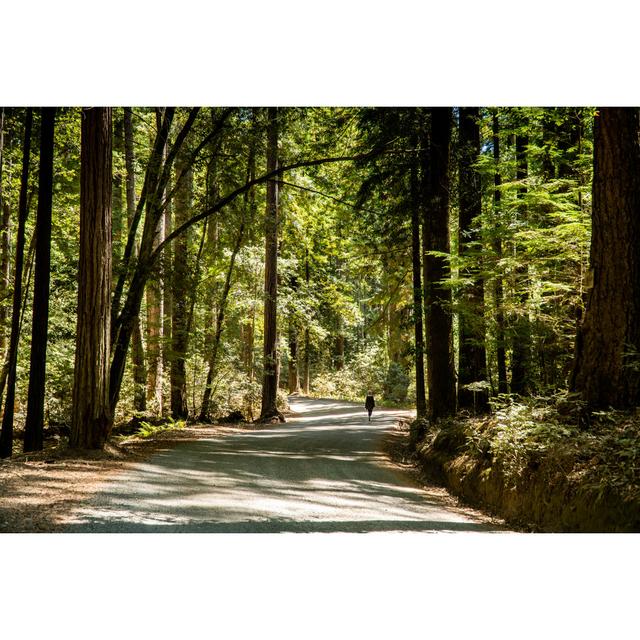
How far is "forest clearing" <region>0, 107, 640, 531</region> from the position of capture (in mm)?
5672

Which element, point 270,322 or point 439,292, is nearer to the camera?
point 439,292

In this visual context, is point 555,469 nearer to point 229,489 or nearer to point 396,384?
point 229,489

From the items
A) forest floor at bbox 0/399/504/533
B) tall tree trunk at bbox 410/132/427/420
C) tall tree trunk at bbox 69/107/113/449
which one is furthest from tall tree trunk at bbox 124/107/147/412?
tall tree trunk at bbox 410/132/427/420

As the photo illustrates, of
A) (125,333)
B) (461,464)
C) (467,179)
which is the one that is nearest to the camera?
(461,464)

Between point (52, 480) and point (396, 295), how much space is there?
12.2 metres

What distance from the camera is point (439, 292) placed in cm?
1073

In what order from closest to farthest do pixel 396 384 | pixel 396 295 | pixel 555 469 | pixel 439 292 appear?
1. pixel 555 469
2. pixel 439 292
3. pixel 396 295
4. pixel 396 384

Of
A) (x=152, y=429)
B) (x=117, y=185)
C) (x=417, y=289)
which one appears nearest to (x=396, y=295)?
(x=417, y=289)

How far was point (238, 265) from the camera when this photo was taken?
18047 millimetres

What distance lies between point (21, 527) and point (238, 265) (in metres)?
14.0

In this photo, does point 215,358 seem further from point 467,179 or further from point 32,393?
point 467,179

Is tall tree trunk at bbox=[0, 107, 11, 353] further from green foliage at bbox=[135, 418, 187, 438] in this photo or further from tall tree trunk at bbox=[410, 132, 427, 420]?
tall tree trunk at bbox=[410, 132, 427, 420]

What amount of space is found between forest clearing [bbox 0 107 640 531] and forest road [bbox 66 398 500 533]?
20cm
